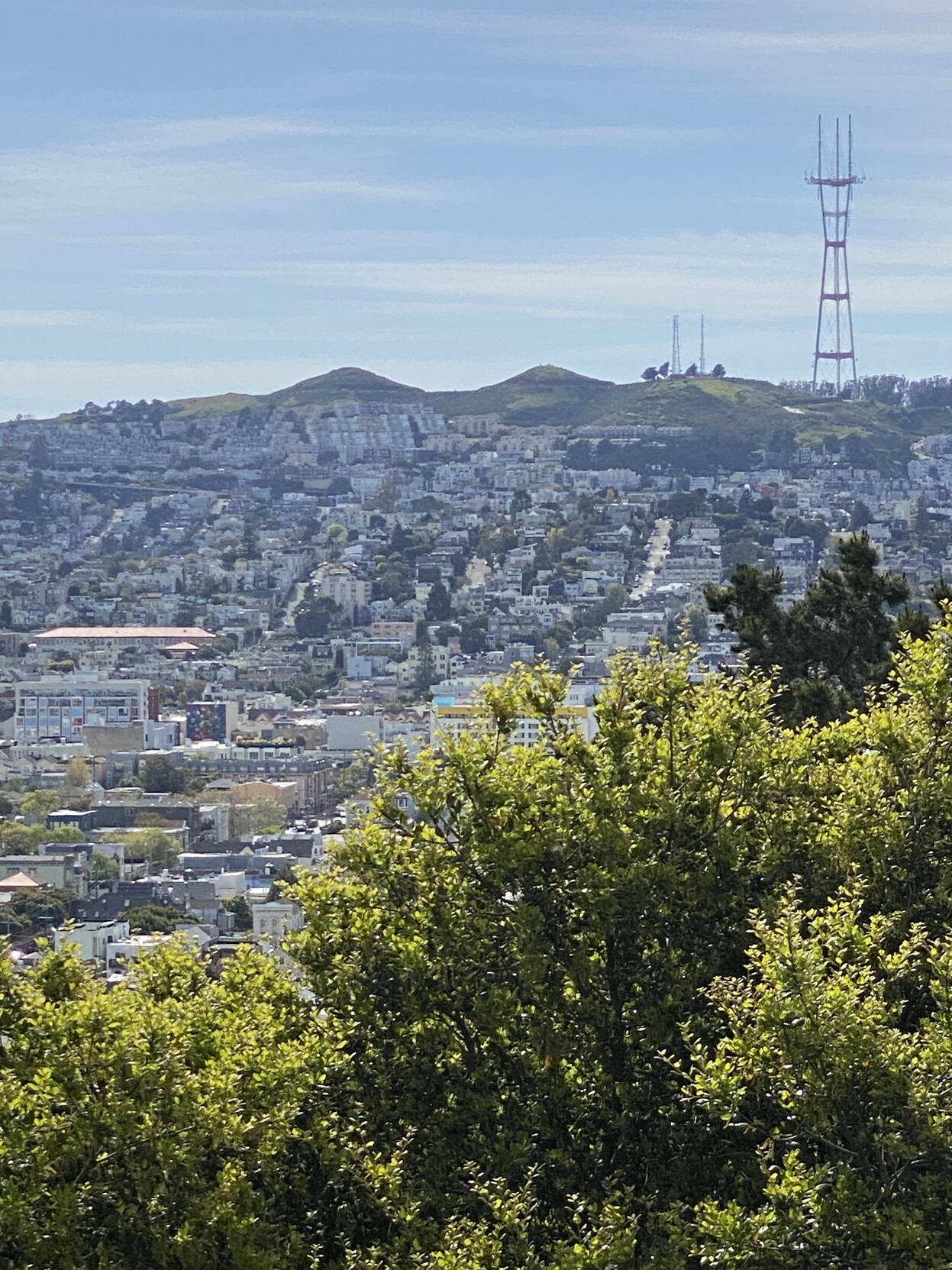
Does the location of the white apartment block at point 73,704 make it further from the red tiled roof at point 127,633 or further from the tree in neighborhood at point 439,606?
the tree in neighborhood at point 439,606

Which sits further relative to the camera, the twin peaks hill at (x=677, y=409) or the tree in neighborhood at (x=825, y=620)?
the twin peaks hill at (x=677, y=409)

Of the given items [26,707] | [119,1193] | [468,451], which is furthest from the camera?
[468,451]

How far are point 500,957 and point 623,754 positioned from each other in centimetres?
76

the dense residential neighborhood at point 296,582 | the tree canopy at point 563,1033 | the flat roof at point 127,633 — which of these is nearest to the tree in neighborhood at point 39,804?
the dense residential neighborhood at point 296,582

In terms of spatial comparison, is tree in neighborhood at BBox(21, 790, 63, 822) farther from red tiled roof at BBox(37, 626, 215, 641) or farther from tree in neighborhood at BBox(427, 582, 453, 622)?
tree in neighborhood at BBox(427, 582, 453, 622)

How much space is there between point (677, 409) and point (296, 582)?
34478mm

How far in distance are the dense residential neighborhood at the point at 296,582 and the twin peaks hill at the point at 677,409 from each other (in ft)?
1.78

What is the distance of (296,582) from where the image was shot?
120 metres

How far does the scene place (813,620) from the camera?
54.2 feet

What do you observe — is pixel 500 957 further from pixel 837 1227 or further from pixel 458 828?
pixel 837 1227

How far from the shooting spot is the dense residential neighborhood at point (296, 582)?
185ft

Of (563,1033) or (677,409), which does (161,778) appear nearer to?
(563,1033)

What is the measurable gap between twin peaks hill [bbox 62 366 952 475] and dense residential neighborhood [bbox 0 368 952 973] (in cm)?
54

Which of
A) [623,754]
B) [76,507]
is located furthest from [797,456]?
[623,754]
